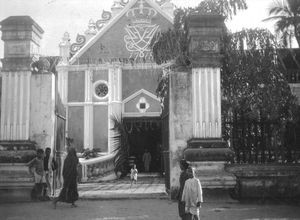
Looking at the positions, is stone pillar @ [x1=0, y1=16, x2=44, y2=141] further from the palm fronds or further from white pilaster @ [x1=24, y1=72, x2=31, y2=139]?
the palm fronds

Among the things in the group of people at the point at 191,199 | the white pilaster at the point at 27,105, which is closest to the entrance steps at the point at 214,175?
the group of people at the point at 191,199

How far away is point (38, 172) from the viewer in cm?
1057

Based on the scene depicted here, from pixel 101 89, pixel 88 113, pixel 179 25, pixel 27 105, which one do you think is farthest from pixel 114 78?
pixel 27 105

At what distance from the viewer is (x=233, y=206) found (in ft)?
31.8

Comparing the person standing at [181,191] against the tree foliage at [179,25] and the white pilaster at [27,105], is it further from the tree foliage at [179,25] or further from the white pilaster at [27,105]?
the tree foliage at [179,25]

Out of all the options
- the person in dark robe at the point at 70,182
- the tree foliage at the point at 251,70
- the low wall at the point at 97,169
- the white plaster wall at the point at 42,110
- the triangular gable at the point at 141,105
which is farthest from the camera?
the triangular gable at the point at 141,105

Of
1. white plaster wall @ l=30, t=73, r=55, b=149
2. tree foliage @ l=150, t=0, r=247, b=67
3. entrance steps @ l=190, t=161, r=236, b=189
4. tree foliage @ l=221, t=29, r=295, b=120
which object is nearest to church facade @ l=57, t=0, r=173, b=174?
tree foliage @ l=150, t=0, r=247, b=67

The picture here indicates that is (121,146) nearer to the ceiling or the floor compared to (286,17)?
nearer to the floor

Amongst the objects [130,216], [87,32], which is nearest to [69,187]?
[130,216]

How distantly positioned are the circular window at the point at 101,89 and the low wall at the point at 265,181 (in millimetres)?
19270

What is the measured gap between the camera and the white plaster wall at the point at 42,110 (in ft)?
36.3

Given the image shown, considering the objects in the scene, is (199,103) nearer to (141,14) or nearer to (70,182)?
(70,182)

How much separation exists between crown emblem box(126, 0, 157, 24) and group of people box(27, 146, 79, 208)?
19.7 metres

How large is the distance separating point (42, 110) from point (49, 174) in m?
1.49
